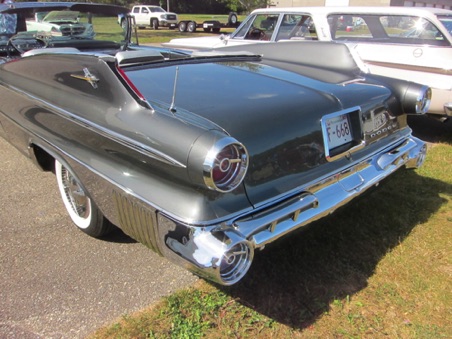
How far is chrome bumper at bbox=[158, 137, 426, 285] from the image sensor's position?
1811mm

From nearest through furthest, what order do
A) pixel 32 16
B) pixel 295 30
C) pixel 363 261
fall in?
pixel 363 261 → pixel 32 16 → pixel 295 30

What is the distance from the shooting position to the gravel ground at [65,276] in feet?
7.40

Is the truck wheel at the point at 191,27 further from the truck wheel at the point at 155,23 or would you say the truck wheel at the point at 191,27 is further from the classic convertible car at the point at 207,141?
the classic convertible car at the point at 207,141

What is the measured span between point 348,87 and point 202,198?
1.50 metres

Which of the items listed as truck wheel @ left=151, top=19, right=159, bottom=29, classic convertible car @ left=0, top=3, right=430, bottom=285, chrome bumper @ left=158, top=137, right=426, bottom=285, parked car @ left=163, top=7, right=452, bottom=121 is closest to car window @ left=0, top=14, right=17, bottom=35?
classic convertible car @ left=0, top=3, right=430, bottom=285

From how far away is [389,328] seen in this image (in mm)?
2221

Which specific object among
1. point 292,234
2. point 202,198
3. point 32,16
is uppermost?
point 32,16

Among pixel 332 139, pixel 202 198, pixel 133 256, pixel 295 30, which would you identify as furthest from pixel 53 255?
pixel 295 30

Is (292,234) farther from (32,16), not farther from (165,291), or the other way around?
(32,16)

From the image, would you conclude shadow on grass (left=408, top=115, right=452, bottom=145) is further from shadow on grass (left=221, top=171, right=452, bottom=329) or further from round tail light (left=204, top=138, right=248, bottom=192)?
round tail light (left=204, top=138, right=248, bottom=192)

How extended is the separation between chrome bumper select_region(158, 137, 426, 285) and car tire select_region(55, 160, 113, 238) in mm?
901

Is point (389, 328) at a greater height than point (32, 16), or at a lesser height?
lesser

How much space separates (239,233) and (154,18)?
30952 millimetres

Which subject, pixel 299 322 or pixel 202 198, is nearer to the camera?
pixel 202 198
